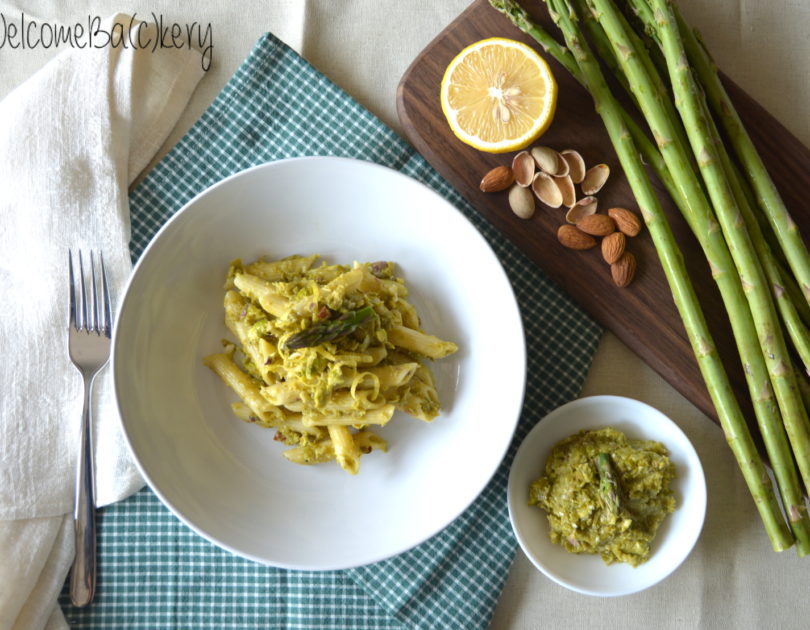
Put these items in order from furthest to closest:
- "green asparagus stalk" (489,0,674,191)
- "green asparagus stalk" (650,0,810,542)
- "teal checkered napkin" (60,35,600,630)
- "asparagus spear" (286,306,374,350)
→ "teal checkered napkin" (60,35,600,630) → "green asparagus stalk" (489,0,674,191) → "green asparagus stalk" (650,0,810,542) → "asparagus spear" (286,306,374,350)

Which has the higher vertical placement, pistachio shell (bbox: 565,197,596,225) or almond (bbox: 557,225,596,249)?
pistachio shell (bbox: 565,197,596,225)

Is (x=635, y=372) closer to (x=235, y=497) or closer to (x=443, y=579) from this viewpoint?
(x=443, y=579)

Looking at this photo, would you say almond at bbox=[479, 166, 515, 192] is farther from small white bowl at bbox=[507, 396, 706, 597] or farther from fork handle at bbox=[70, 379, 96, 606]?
fork handle at bbox=[70, 379, 96, 606]

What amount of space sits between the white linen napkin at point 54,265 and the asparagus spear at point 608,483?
4.70ft

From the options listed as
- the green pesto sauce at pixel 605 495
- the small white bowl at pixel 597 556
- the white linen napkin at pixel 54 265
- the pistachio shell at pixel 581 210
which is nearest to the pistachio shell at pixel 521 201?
the pistachio shell at pixel 581 210

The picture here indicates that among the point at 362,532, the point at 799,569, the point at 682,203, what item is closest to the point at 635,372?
the point at 682,203

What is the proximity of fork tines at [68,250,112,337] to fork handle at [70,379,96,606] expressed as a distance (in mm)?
182

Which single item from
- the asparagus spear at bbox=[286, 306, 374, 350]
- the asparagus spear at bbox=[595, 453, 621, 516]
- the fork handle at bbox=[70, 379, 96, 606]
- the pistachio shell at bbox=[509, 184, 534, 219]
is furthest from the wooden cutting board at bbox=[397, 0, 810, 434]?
the fork handle at bbox=[70, 379, 96, 606]

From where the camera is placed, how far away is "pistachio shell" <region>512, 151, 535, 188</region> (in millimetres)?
2246

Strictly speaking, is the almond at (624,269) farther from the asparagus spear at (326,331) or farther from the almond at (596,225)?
the asparagus spear at (326,331)

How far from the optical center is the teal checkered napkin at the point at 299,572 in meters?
2.28

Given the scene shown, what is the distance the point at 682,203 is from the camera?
7.09 ft

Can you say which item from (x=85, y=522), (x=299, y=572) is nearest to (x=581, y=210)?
(x=299, y=572)

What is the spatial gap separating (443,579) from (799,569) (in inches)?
46.9
